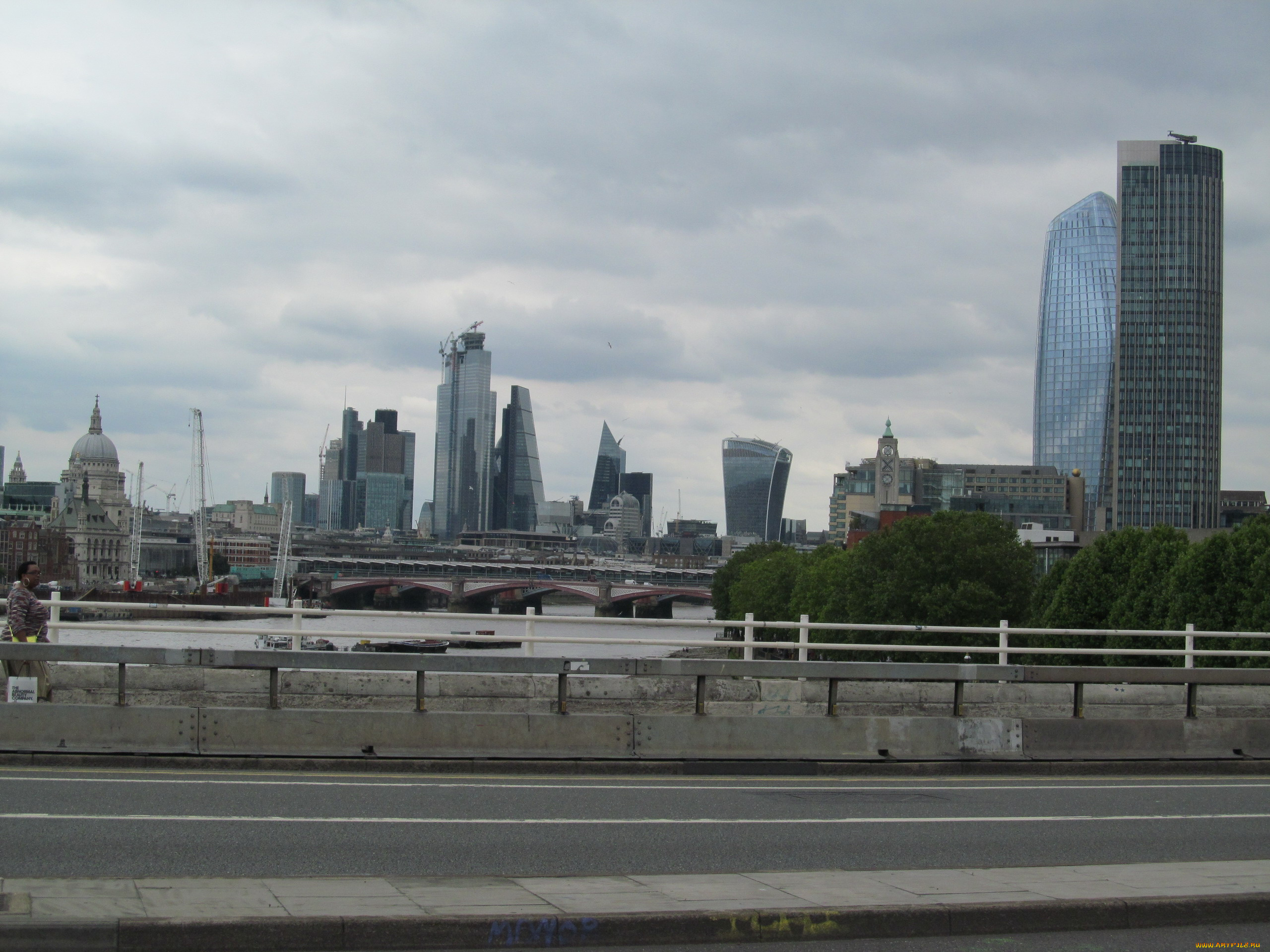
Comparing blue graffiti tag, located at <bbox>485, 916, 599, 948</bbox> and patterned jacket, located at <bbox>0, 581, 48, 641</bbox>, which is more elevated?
patterned jacket, located at <bbox>0, 581, 48, 641</bbox>

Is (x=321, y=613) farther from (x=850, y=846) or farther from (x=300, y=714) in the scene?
(x=850, y=846)

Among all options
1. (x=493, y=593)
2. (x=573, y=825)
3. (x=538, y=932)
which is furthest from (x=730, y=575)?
(x=538, y=932)

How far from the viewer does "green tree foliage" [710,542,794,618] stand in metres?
142

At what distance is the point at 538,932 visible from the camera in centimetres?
727

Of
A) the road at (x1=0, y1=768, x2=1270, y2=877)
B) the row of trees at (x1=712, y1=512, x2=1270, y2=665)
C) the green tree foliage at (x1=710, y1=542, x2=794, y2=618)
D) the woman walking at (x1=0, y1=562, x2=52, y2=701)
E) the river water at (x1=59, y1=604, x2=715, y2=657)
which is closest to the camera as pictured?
the road at (x1=0, y1=768, x2=1270, y2=877)

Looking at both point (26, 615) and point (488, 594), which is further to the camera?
point (488, 594)

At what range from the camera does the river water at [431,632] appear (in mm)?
17391

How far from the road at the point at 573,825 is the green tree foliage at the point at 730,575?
Answer: 12124 centimetres

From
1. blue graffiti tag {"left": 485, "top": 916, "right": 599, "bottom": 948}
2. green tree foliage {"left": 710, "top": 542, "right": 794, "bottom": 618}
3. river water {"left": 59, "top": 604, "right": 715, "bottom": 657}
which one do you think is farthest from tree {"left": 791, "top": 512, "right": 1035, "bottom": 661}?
blue graffiti tag {"left": 485, "top": 916, "right": 599, "bottom": 948}

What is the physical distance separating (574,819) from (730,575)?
137 meters

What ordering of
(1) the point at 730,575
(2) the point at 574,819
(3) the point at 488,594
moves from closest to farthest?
(2) the point at 574,819 < (1) the point at 730,575 < (3) the point at 488,594

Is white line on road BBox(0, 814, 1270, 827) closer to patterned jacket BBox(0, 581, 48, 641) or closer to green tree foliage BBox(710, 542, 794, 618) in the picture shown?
patterned jacket BBox(0, 581, 48, 641)

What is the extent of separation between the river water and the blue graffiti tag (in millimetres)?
5403

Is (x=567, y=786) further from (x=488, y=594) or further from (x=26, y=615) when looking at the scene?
(x=488, y=594)
